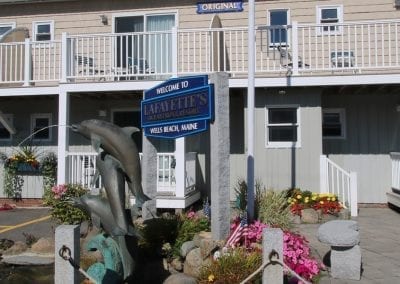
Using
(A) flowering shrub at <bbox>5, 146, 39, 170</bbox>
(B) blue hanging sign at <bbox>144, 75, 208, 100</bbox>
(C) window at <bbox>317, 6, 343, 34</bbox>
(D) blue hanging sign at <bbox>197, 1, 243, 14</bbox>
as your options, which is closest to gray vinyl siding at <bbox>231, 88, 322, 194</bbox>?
(C) window at <bbox>317, 6, 343, 34</bbox>

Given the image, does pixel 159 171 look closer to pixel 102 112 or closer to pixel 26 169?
pixel 102 112

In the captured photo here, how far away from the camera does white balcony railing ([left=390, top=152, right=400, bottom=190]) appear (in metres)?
12.1

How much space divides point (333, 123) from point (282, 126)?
74.8 inches

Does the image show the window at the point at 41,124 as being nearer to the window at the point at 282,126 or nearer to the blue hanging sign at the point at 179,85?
the window at the point at 282,126

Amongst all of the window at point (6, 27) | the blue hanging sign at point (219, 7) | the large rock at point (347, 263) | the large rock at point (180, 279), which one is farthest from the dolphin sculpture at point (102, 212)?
the window at point (6, 27)

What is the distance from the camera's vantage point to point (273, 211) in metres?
8.76

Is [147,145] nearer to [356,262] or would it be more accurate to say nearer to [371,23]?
[356,262]

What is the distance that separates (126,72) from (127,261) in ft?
24.2

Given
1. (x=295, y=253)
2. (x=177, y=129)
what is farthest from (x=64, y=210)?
(x=295, y=253)

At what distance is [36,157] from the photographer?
1419 centimetres

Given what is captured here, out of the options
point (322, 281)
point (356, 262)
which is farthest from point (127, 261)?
point (356, 262)

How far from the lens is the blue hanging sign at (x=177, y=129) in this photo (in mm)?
7180

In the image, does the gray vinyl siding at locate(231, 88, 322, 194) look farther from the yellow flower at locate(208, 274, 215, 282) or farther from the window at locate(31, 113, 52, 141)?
the window at locate(31, 113, 52, 141)

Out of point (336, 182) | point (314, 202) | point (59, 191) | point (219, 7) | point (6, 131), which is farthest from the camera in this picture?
point (6, 131)
